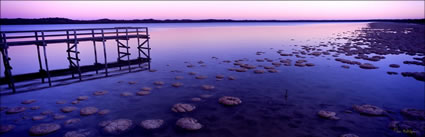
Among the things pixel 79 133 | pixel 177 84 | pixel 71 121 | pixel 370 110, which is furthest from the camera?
pixel 177 84

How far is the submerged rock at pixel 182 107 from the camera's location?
1137 centimetres

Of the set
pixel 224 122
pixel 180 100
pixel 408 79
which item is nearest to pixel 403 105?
pixel 408 79

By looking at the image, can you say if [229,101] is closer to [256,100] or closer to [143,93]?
[256,100]

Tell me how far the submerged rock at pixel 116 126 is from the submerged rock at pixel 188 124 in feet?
6.75

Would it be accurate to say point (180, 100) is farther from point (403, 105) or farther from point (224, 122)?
point (403, 105)

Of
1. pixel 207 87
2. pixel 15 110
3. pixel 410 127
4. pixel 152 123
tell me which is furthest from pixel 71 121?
pixel 410 127

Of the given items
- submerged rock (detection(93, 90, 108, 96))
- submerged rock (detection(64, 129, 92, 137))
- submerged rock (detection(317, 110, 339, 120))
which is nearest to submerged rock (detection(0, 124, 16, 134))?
submerged rock (detection(64, 129, 92, 137))

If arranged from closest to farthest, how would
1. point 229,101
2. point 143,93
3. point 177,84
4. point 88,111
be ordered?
1. point 88,111
2. point 229,101
3. point 143,93
4. point 177,84

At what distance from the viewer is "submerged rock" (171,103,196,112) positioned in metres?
11.4

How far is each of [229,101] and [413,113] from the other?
843cm

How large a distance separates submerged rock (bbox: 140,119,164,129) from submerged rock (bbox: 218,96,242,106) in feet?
11.6

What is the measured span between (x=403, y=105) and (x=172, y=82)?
44.7 feet

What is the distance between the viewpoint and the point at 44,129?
9352 millimetres

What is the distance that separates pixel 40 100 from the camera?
13.2 m
